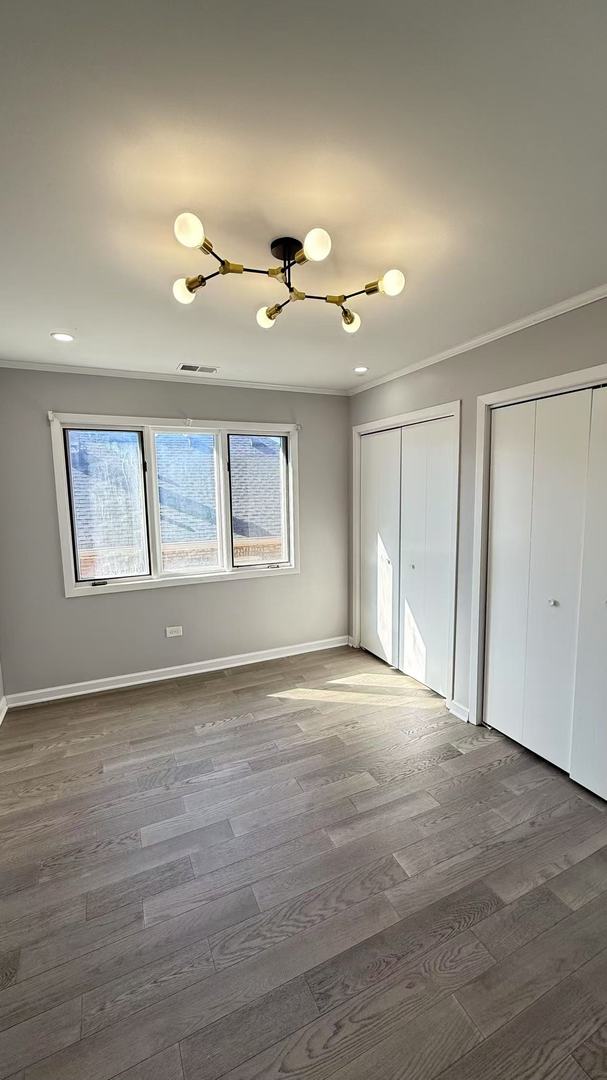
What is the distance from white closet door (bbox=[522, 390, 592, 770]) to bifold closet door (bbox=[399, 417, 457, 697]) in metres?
0.63

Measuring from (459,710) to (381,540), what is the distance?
5.10ft

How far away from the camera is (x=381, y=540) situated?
3980 mm

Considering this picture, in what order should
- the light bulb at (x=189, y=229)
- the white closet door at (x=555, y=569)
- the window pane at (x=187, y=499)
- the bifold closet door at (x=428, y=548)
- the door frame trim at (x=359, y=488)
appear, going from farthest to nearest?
1. the window pane at (x=187, y=499)
2. the bifold closet door at (x=428, y=548)
3. the door frame trim at (x=359, y=488)
4. the white closet door at (x=555, y=569)
5. the light bulb at (x=189, y=229)

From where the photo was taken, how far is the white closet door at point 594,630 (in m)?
2.16

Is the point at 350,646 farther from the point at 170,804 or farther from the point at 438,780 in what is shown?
the point at 170,804

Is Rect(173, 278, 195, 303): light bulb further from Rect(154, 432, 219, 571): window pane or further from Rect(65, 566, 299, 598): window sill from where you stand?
Rect(65, 566, 299, 598): window sill

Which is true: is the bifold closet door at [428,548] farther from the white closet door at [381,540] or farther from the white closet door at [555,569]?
the white closet door at [555,569]

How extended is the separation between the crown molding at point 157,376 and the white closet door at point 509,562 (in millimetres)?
1886

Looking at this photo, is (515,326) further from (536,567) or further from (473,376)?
(536,567)

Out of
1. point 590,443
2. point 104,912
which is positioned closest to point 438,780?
point 104,912

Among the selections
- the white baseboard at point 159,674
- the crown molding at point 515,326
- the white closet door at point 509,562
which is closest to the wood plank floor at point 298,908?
the white closet door at point 509,562

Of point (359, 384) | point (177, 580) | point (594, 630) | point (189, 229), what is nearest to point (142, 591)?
point (177, 580)

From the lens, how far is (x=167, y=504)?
374cm

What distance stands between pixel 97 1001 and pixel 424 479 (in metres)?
3.21
